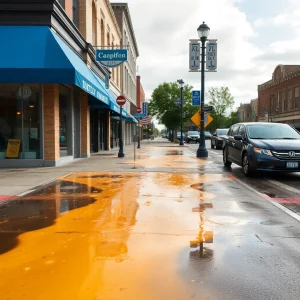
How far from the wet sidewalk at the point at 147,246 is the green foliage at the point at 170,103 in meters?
44.6

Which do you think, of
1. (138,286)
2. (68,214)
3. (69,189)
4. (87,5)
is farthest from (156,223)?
(87,5)

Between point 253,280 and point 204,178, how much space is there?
7.08 meters

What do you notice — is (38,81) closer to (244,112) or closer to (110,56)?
(110,56)

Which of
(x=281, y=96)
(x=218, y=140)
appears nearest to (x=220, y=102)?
(x=281, y=96)

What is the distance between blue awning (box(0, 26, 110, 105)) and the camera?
11.5 metres

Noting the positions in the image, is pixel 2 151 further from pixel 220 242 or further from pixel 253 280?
pixel 253 280

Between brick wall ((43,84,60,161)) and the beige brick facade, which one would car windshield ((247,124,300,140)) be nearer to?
brick wall ((43,84,60,161))

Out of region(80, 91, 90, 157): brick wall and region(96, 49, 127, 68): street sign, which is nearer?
region(96, 49, 127, 68): street sign

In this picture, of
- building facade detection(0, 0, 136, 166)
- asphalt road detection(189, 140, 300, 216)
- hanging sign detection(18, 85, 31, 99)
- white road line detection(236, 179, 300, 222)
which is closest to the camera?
white road line detection(236, 179, 300, 222)

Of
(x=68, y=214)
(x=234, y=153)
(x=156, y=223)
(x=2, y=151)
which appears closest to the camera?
(x=156, y=223)

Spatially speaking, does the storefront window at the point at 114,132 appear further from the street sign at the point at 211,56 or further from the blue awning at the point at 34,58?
the blue awning at the point at 34,58

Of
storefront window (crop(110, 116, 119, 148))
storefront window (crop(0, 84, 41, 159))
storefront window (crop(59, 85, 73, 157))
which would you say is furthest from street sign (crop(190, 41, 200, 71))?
storefront window (crop(110, 116, 119, 148))

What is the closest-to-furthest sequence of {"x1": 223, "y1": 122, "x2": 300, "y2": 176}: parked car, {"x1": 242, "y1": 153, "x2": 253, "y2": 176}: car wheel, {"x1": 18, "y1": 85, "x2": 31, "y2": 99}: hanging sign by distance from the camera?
{"x1": 223, "y1": 122, "x2": 300, "y2": 176}: parked car < {"x1": 242, "y1": 153, "x2": 253, "y2": 176}: car wheel < {"x1": 18, "y1": 85, "x2": 31, "y2": 99}: hanging sign

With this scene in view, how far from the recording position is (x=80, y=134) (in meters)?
18.2
